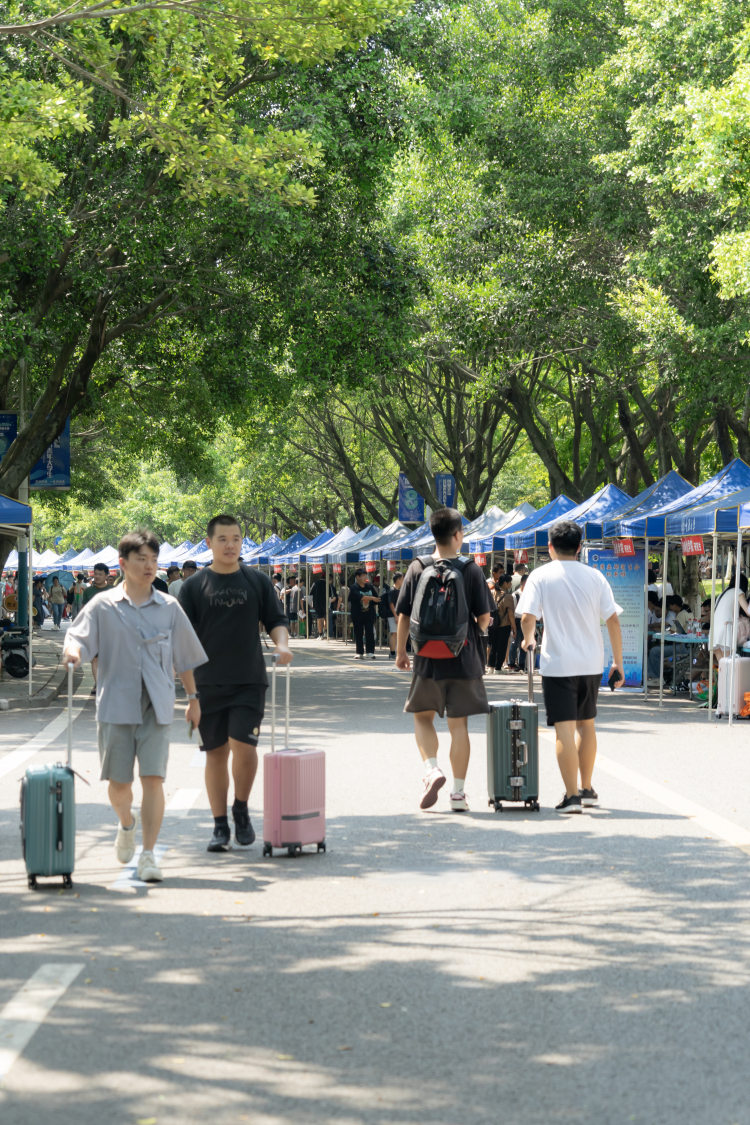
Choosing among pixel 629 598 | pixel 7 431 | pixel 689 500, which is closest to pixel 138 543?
pixel 689 500

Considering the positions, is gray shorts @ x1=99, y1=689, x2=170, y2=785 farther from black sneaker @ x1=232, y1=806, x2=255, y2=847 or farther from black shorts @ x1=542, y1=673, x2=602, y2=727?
black shorts @ x1=542, y1=673, x2=602, y2=727

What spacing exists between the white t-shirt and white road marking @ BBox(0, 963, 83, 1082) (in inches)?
171

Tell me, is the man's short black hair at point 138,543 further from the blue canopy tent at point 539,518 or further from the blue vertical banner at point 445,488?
the blue vertical banner at point 445,488

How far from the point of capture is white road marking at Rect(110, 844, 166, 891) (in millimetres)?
6897

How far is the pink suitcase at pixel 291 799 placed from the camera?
24.7 ft

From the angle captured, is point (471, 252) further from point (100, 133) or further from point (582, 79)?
point (100, 133)

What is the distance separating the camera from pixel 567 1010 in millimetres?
4797

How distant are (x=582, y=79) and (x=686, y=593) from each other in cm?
1053

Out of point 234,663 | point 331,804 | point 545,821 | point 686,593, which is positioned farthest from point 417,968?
point 686,593

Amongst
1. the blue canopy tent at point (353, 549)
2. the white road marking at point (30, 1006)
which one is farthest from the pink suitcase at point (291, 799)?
the blue canopy tent at point (353, 549)

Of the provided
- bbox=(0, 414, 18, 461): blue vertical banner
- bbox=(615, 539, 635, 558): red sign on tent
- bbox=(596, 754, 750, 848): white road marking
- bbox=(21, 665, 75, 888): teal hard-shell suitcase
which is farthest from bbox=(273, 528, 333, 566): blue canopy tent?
bbox=(21, 665, 75, 888): teal hard-shell suitcase

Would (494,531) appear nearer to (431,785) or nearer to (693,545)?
(693,545)

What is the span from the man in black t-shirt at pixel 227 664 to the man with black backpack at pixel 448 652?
138 cm

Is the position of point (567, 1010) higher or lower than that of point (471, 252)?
lower
